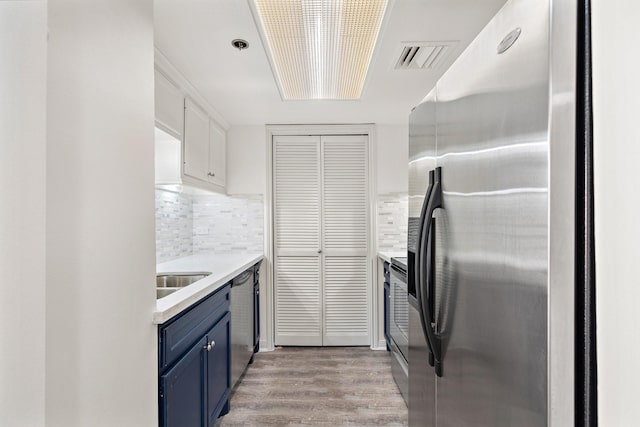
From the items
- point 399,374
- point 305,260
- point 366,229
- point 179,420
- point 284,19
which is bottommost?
point 399,374

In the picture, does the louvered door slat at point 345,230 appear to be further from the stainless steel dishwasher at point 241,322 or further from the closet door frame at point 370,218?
the stainless steel dishwasher at point 241,322

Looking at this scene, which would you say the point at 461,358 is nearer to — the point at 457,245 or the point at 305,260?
the point at 457,245

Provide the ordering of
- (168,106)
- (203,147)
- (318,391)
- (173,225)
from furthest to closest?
1. (173,225)
2. (203,147)
3. (318,391)
4. (168,106)

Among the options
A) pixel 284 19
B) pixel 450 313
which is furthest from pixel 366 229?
pixel 450 313

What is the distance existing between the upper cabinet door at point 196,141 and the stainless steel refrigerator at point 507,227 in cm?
175

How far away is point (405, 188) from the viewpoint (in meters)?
3.42

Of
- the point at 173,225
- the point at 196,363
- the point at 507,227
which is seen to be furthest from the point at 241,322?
the point at 507,227

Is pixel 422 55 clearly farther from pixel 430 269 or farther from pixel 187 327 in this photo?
pixel 187 327

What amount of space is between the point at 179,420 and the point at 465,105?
158 centimetres

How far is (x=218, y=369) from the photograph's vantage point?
6.32ft

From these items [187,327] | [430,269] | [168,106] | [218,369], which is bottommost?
[218,369]

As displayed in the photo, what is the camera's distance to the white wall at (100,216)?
2.47 ft

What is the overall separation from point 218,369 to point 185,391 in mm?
467

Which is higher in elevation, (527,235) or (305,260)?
(527,235)
